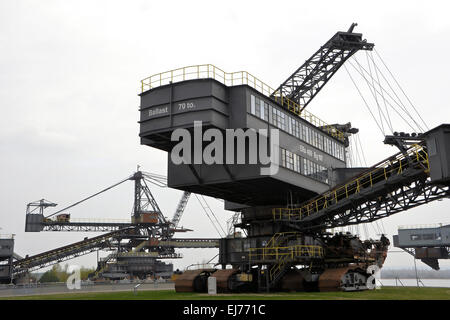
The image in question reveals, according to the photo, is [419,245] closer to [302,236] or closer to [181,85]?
[302,236]

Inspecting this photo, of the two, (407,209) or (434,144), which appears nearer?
(434,144)

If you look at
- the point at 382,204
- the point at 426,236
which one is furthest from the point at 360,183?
the point at 426,236

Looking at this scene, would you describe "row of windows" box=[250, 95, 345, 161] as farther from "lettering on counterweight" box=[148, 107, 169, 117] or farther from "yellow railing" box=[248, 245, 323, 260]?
"yellow railing" box=[248, 245, 323, 260]

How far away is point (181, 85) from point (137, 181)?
8982 centimetres

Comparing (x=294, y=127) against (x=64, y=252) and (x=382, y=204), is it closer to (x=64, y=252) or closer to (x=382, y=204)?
(x=382, y=204)

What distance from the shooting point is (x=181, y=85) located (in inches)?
1228

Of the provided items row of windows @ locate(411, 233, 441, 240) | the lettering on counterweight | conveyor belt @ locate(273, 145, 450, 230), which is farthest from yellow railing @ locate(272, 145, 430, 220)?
row of windows @ locate(411, 233, 441, 240)

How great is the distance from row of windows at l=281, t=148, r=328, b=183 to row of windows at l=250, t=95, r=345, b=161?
182cm

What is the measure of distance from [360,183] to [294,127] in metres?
7.26

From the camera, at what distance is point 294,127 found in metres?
37.3

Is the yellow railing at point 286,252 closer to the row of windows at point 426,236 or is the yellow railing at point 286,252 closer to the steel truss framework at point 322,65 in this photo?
the steel truss framework at point 322,65

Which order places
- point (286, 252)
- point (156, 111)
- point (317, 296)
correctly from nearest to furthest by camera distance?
point (317, 296)
point (156, 111)
point (286, 252)

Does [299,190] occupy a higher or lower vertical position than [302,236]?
higher
